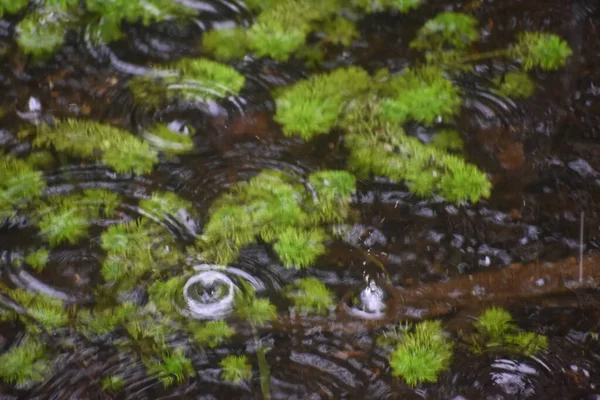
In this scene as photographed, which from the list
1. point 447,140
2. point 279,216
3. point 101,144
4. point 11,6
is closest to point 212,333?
point 279,216

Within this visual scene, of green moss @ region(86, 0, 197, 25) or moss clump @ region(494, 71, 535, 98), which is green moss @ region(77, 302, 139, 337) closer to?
green moss @ region(86, 0, 197, 25)

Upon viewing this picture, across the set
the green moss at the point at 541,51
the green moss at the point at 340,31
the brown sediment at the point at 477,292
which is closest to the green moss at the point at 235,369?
the brown sediment at the point at 477,292

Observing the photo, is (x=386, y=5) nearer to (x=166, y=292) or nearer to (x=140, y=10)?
(x=140, y=10)

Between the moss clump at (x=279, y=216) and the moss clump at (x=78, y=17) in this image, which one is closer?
the moss clump at (x=279, y=216)

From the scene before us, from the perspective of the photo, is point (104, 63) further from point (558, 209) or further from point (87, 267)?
point (558, 209)

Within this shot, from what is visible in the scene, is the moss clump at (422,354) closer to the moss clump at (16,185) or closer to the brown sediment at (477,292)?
the brown sediment at (477,292)

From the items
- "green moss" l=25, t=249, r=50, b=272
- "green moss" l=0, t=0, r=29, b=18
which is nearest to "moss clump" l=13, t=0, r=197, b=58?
"green moss" l=0, t=0, r=29, b=18
